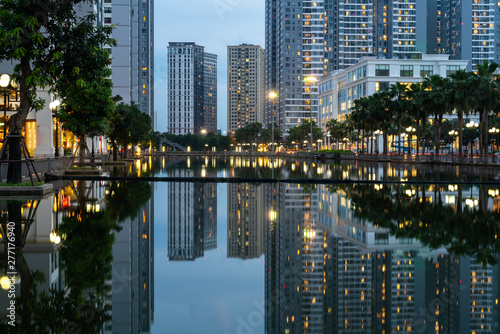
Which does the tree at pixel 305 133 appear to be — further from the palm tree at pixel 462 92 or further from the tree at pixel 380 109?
the palm tree at pixel 462 92

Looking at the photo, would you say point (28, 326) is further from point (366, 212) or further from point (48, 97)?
point (48, 97)

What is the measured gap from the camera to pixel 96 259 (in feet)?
33.0

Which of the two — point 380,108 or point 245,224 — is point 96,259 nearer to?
point 245,224

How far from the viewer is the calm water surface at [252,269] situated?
676 cm

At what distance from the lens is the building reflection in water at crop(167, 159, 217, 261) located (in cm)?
1195

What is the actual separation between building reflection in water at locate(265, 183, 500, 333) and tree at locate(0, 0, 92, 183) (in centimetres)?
1241

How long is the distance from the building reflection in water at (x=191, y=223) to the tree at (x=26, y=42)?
705cm

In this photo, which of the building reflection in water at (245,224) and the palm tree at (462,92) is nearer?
the building reflection in water at (245,224)

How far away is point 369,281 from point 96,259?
4832 millimetres

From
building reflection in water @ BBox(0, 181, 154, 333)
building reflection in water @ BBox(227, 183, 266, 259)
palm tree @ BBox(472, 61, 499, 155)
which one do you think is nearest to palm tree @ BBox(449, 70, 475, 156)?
palm tree @ BBox(472, 61, 499, 155)

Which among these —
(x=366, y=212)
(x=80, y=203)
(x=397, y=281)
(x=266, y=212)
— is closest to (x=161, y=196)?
(x=80, y=203)

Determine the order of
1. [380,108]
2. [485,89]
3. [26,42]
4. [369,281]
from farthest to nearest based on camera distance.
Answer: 1. [380,108]
2. [485,89]
3. [26,42]
4. [369,281]

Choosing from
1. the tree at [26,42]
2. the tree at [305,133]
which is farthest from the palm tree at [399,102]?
the tree at [305,133]

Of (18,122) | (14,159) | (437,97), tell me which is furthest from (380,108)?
(18,122)
